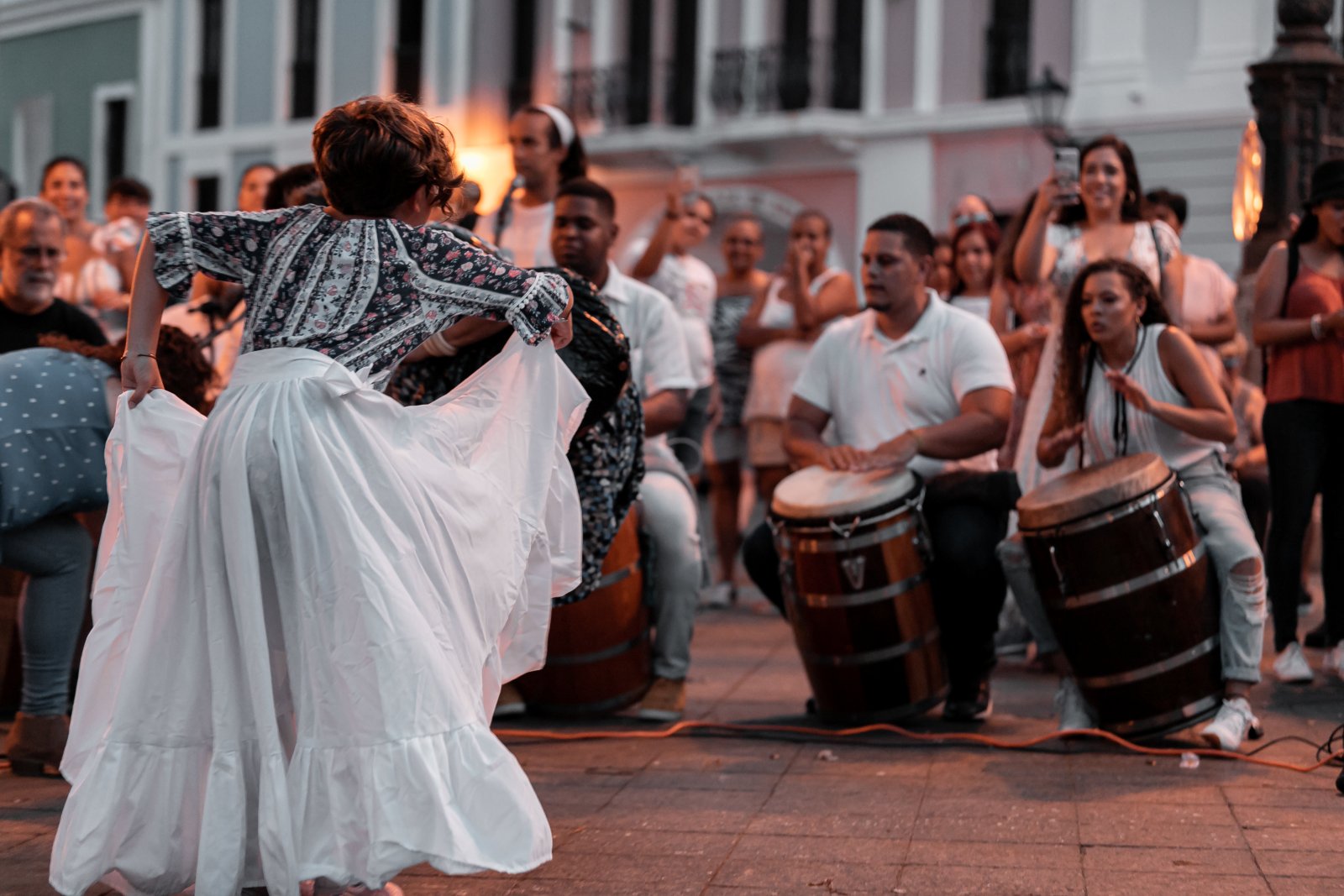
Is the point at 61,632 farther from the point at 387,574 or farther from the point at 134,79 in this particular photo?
the point at 134,79

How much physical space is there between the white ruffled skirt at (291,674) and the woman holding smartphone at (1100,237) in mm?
4058

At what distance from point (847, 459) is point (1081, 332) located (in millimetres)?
986

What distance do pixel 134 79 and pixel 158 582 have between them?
31182 millimetres

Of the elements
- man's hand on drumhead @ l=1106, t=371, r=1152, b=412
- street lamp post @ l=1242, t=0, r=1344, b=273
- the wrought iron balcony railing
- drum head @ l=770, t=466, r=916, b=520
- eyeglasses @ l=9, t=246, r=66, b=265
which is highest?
the wrought iron balcony railing

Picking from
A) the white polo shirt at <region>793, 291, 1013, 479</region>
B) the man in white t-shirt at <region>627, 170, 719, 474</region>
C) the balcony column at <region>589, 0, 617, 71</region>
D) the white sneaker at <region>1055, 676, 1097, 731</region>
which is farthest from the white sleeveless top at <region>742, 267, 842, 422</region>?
the balcony column at <region>589, 0, 617, 71</region>

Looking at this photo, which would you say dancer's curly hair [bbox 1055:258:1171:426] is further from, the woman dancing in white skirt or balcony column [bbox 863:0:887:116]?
balcony column [bbox 863:0:887:116]

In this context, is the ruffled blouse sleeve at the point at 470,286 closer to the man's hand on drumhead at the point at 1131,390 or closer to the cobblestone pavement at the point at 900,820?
the cobblestone pavement at the point at 900,820

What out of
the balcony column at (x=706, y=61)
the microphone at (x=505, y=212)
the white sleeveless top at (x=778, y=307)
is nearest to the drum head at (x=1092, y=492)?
the microphone at (x=505, y=212)

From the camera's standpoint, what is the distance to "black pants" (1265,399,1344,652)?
286 inches

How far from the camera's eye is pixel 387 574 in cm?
382

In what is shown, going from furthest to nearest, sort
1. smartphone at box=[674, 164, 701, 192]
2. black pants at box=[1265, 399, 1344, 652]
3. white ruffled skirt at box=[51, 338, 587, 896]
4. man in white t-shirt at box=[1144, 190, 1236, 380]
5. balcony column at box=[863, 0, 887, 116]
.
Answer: balcony column at box=[863, 0, 887, 116] → smartphone at box=[674, 164, 701, 192] → man in white t-shirt at box=[1144, 190, 1236, 380] → black pants at box=[1265, 399, 1344, 652] → white ruffled skirt at box=[51, 338, 587, 896]

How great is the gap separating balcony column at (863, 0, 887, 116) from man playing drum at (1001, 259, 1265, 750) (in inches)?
782

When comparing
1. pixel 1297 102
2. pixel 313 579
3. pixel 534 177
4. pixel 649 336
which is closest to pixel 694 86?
pixel 1297 102

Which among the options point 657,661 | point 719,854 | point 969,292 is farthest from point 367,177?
point 969,292
